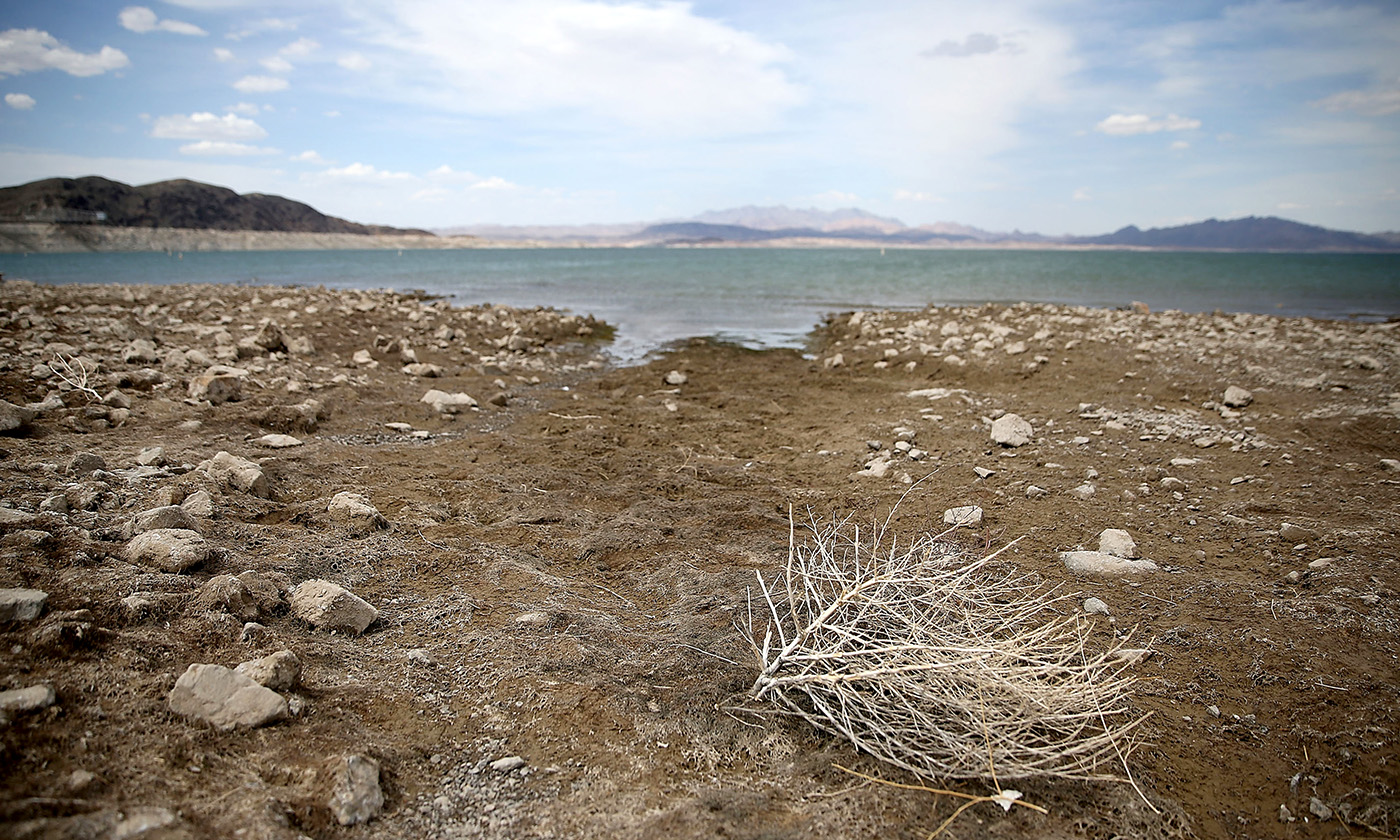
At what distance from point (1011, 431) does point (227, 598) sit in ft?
18.4

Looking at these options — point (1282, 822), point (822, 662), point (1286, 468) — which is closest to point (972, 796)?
point (822, 662)

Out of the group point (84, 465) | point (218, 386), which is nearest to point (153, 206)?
point (218, 386)

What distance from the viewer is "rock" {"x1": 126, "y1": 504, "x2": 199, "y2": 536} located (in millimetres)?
2967

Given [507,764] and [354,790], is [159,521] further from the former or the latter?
[507,764]

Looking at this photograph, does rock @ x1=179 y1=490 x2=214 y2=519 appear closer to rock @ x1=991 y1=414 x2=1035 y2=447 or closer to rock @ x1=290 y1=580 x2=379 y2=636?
rock @ x1=290 y1=580 x2=379 y2=636

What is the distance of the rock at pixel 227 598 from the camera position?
2564 millimetres

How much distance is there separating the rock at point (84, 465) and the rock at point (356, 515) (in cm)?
123

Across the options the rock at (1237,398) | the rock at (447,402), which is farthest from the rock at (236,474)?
the rock at (1237,398)

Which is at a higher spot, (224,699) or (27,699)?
(27,699)

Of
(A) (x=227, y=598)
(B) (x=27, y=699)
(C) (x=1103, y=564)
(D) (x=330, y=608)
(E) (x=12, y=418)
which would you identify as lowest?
(C) (x=1103, y=564)

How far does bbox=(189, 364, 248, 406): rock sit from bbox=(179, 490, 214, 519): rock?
117 inches

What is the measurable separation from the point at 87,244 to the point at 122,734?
3644 inches

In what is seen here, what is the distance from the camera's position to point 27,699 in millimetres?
1785

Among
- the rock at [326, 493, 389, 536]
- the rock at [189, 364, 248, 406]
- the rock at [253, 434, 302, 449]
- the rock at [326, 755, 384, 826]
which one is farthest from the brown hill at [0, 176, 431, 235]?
the rock at [326, 755, 384, 826]
